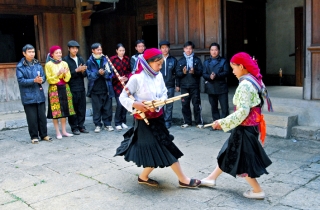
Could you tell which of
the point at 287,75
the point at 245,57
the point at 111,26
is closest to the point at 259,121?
the point at 245,57

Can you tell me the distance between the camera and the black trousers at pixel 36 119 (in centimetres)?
701

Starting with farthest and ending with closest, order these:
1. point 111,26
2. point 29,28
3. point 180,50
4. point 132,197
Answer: point 111,26 → point 29,28 → point 180,50 → point 132,197

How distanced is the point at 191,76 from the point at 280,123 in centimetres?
211

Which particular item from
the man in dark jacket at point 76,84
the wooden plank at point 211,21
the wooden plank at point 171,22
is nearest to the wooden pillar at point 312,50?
the wooden plank at point 211,21

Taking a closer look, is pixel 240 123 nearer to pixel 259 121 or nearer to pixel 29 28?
pixel 259 121

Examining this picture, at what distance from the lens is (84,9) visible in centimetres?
1079

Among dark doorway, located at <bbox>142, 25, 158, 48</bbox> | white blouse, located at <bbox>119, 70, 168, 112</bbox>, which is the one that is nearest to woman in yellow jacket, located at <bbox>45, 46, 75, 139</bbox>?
white blouse, located at <bbox>119, 70, 168, 112</bbox>

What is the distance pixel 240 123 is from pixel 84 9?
8.01 meters

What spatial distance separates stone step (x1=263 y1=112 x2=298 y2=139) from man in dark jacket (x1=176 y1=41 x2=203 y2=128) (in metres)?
1.52

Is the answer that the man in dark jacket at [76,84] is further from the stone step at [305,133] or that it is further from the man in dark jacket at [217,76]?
the stone step at [305,133]

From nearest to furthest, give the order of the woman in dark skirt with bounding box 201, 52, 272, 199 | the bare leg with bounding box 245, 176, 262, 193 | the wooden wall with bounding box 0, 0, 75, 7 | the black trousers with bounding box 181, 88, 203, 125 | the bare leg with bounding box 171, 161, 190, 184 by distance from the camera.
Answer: the woman in dark skirt with bounding box 201, 52, 272, 199
the bare leg with bounding box 245, 176, 262, 193
the bare leg with bounding box 171, 161, 190, 184
the black trousers with bounding box 181, 88, 203, 125
the wooden wall with bounding box 0, 0, 75, 7

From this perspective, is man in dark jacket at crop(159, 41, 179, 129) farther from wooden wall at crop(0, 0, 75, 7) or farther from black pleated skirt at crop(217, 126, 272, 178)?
black pleated skirt at crop(217, 126, 272, 178)

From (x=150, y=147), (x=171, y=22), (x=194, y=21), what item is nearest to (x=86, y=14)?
(x=171, y=22)

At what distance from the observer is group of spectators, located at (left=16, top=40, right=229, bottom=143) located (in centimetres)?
700
